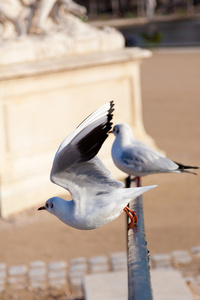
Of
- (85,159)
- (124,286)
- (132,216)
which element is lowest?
(124,286)

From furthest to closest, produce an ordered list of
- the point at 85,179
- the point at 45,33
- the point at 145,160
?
the point at 45,33 < the point at 145,160 < the point at 85,179

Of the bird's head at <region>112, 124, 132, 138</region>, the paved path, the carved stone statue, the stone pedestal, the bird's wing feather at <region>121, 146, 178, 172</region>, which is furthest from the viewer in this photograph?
the carved stone statue

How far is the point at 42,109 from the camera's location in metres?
8.44

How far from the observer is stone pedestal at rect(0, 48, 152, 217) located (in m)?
8.06

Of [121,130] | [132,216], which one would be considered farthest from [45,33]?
[132,216]

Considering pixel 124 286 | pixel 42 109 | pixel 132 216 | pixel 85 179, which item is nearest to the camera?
pixel 85 179

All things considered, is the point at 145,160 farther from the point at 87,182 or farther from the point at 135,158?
the point at 87,182

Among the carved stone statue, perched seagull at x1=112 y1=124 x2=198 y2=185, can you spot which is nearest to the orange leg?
perched seagull at x1=112 y1=124 x2=198 y2=185

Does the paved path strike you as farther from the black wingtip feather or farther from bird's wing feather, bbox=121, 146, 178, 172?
the black wingtip feather

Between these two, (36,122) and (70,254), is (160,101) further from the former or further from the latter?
(70,254)

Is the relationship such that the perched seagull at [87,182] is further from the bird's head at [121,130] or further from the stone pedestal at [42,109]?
the stone pedestal at [42,109]

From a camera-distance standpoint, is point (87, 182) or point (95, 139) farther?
point (87, 182)

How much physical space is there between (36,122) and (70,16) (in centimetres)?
210

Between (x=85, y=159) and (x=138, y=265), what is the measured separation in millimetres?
429
